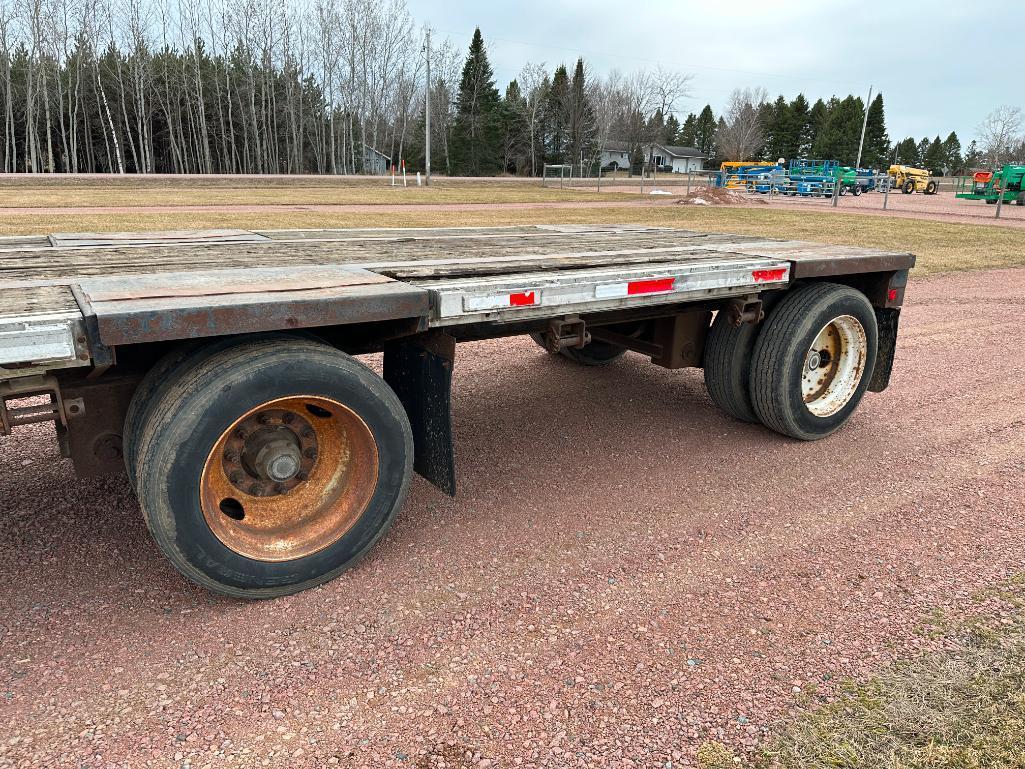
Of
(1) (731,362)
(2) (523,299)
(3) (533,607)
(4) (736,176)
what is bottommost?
(3) (533,607)

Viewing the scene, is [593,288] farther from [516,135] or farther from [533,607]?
[516,135]

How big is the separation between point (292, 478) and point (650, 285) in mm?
1963

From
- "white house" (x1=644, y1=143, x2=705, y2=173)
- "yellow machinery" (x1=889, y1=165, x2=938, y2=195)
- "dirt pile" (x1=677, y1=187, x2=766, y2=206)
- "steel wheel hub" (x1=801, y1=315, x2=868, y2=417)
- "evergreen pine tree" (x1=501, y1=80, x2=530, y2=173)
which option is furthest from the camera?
"white house" (x1=644, y1=143, x2=705, y2=173)

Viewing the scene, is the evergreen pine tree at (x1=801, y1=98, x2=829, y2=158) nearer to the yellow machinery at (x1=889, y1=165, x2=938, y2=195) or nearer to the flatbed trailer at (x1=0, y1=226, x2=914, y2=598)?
the yellow machinery at (x1=889, y1=165, x2=938, y2=195)

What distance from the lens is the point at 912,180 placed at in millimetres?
47781

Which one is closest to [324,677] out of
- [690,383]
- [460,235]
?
[460,235]

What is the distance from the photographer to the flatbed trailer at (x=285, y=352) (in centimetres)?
274

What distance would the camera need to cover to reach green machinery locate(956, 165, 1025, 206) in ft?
113

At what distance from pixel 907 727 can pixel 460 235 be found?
13.9 ft

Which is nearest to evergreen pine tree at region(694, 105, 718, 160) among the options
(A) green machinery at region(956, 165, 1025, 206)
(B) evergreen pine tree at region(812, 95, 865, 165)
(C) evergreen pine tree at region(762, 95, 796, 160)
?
(C) evergreen pine tree at region(762, 95, 796, 160)

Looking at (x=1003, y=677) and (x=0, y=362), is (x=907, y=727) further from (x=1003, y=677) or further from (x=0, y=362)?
(x=0, y=362)

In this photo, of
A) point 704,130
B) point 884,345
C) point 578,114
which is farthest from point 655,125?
point 884,345

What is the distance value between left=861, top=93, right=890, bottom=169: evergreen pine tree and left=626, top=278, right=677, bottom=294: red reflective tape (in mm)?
86601

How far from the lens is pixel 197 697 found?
8.59 ft
